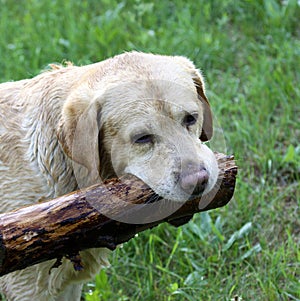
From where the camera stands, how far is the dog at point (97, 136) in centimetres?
330

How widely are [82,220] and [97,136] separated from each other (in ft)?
1.83

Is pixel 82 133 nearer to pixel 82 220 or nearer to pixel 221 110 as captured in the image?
pixel 82 220

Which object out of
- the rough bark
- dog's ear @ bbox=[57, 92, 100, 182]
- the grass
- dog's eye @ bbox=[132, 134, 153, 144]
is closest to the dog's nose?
the rough bark

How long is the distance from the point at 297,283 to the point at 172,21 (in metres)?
3.52

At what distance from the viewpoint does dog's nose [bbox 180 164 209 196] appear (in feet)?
10.3

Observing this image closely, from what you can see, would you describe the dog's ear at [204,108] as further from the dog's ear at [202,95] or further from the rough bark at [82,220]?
the rough bark at [82,220]

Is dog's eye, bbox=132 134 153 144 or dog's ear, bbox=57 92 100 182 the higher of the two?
dog's eye, bbox=132 134 153 144

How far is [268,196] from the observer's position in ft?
16.4

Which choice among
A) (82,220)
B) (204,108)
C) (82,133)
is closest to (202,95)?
(204,108)

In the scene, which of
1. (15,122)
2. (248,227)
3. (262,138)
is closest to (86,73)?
(15,122)

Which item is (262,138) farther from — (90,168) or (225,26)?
(90,168)

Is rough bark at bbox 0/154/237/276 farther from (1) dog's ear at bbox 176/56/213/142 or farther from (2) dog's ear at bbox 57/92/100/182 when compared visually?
(1) dog's ear at bbox 176/56/213/142

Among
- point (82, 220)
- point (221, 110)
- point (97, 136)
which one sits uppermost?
point (97, 136)

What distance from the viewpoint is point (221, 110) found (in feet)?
19.4
